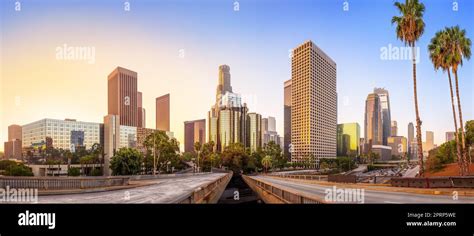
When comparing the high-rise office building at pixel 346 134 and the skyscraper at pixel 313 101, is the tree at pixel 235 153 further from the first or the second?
the high-rise office building at pixel 346 134

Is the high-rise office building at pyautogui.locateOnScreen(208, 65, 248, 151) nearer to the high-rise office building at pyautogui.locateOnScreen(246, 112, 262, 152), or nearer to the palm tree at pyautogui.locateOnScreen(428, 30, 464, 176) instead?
the high-rise office building at pyautogui.locateOnScreen(246, 112, 262, 152)

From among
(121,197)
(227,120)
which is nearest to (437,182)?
(227,120)

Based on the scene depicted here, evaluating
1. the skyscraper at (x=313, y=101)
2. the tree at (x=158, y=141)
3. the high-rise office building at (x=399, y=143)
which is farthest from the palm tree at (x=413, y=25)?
the tree at (x=158, y=141)

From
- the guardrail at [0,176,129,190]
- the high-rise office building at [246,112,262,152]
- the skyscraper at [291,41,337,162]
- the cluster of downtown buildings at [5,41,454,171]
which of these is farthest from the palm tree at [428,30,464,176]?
the guardrail at [0,176,129,190]

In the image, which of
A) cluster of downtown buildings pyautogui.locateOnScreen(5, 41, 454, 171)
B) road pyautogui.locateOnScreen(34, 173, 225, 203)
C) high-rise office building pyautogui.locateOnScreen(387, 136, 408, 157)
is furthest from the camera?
high-rise office building pyautogui.locateOnScreen(387, 136, 408, 157)
